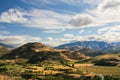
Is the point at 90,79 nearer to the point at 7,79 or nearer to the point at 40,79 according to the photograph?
the point at 40,79

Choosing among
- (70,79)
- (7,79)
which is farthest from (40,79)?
(7,79)

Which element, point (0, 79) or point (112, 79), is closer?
point (0, 79)

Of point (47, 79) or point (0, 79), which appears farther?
point (47, 79)

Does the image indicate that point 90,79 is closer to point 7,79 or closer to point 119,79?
point 119,79

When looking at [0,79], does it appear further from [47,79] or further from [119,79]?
[119,79]

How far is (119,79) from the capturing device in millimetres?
197500

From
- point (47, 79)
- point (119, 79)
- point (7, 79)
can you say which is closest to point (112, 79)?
point (119, 79)

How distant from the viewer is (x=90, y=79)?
19675cm

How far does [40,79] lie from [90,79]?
40.7m

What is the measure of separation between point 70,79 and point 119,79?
1575 inches

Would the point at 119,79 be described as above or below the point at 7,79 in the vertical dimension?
below

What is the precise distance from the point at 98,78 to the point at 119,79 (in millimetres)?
17109

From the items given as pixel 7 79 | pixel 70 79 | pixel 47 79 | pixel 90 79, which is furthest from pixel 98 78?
pixel 7 79

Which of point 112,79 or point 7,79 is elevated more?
point 7,79
